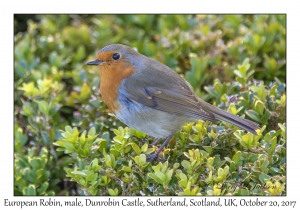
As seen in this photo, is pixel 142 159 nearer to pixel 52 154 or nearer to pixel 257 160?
pixel 257 160

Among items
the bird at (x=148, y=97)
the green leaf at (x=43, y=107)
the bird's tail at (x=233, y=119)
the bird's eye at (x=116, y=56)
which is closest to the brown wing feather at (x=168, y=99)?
the bird at (x=148, y=97)

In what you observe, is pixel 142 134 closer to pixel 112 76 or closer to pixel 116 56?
pixel 112 76

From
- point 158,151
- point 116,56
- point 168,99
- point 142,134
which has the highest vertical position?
point 116,56

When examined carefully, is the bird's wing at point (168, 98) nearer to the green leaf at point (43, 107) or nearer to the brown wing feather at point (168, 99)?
the brown wing feather at point (168, 99)

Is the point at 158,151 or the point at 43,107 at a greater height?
the point at 43,107

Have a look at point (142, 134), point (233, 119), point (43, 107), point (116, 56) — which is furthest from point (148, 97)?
point (43, 107)

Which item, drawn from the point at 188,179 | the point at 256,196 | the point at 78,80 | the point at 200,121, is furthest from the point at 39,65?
the point at 256,196

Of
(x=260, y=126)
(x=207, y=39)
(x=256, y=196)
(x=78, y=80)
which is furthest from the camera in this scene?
(x=207, y=39)
